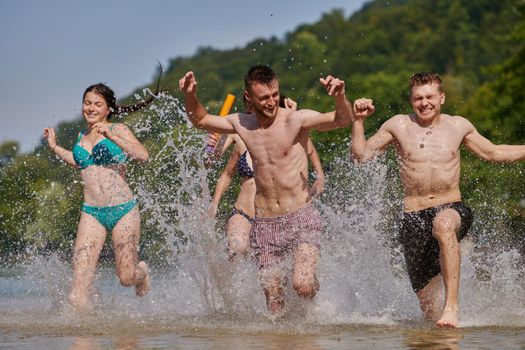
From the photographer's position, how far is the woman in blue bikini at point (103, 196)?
37.3 ft

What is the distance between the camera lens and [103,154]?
11.7m

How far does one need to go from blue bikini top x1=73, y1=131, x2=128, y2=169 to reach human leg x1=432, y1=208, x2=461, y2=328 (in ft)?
9.51

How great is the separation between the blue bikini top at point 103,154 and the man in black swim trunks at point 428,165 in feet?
7.52

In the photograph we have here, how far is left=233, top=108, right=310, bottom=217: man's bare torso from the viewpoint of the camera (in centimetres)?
1046

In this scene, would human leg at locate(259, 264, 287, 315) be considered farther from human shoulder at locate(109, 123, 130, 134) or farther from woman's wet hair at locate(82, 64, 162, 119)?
woman's wet hair at locate(82, 64, 162, 119)

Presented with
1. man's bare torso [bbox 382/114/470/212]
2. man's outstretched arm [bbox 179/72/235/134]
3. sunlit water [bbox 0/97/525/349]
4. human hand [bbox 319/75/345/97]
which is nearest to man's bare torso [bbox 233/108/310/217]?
man's outstretched arm [bbox 179/72/235/134]

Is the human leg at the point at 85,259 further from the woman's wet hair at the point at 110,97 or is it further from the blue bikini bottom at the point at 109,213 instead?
the woman's wet hair at the point at 110,97

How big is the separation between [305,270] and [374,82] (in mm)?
69900

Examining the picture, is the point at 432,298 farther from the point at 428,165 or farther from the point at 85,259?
the point at 85,259

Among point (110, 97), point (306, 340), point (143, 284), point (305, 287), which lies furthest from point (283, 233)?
point (110, 97)

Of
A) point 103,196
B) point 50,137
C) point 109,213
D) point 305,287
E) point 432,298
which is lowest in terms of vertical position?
point 432,298

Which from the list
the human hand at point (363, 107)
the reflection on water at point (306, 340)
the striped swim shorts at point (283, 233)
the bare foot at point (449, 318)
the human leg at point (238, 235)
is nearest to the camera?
the reflection on water at point (306, 340)

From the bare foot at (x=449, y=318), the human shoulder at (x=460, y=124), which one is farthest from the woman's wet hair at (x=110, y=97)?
the bare foot at (x=449, y=318)

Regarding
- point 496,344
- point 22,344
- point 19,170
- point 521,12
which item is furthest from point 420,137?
point 521,12
